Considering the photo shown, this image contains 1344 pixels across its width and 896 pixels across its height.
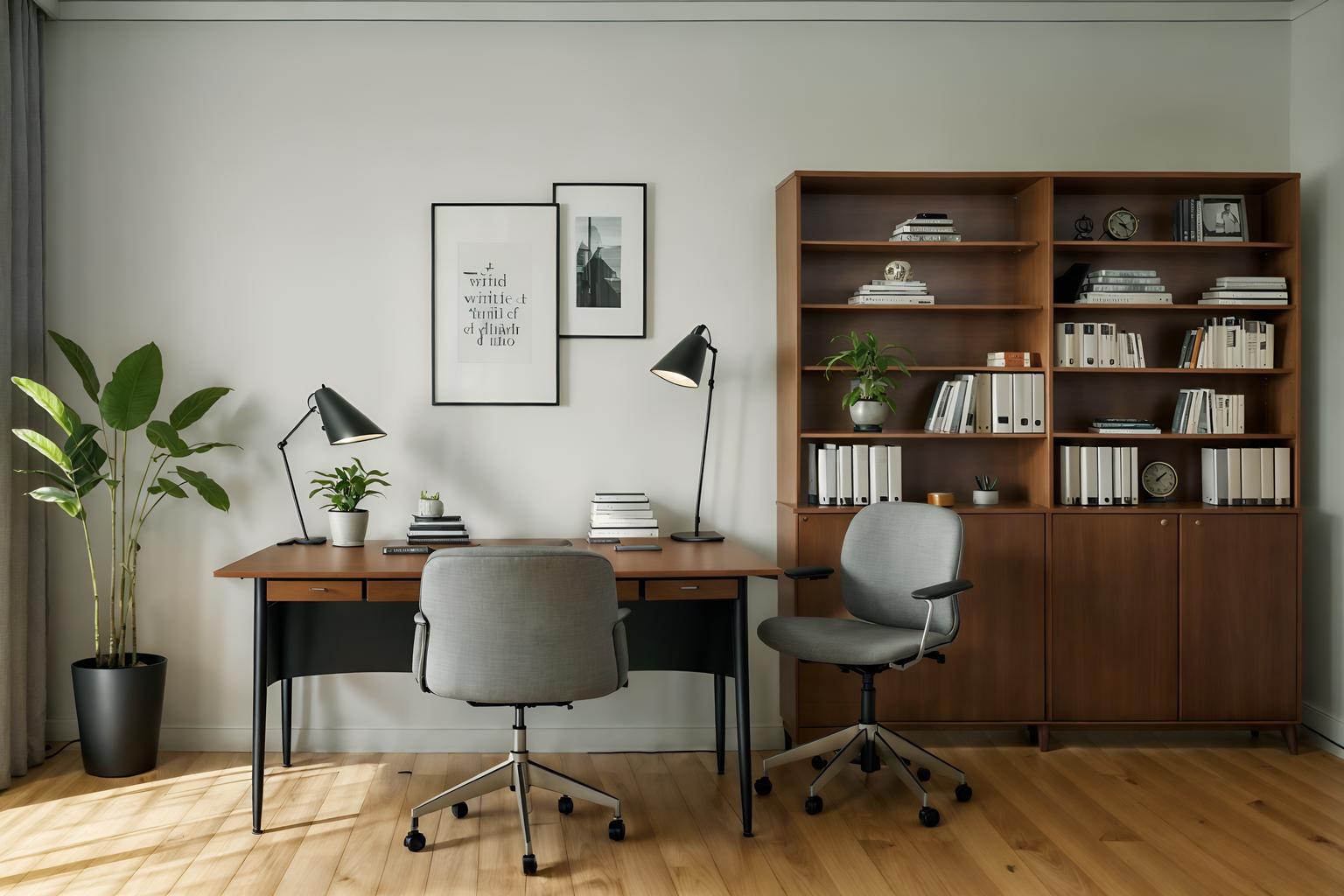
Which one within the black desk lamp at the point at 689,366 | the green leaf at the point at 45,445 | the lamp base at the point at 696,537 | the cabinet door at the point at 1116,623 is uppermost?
the black desk lamp at the point at 689,366

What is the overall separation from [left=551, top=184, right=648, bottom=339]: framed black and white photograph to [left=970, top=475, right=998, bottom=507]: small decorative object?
4.78 ft

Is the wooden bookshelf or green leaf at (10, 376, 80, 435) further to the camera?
the wooden bookshelf

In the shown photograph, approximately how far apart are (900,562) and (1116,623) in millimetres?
938

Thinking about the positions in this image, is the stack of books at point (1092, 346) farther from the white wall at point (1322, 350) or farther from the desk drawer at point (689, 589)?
the desk drawer at point (689, 589)

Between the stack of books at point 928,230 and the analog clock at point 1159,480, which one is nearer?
the stack of books at point 928,230

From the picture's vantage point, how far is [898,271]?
12.1 ft

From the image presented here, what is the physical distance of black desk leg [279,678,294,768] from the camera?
11.5ft

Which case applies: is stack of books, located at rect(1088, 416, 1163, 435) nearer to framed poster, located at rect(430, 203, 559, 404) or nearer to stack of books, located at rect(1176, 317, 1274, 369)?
stack of books, located at rect(1176, 317, 1274, 369)

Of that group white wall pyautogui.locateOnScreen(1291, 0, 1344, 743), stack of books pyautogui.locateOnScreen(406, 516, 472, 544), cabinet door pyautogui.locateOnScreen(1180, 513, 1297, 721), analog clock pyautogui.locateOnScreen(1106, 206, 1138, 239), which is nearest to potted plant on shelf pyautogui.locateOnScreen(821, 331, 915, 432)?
analog clock pyautogui.locateOnScreen(1106, 206, 1138, 239)

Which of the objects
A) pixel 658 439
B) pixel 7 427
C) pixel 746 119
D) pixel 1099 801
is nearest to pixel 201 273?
pixel 7 427

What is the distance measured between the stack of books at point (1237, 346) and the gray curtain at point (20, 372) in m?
4.32

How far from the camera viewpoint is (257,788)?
114 inches

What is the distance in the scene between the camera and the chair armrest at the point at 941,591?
9.68 ft

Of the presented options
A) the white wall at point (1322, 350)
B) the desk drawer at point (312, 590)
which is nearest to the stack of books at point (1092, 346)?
the white wall at point (1322, 350)
